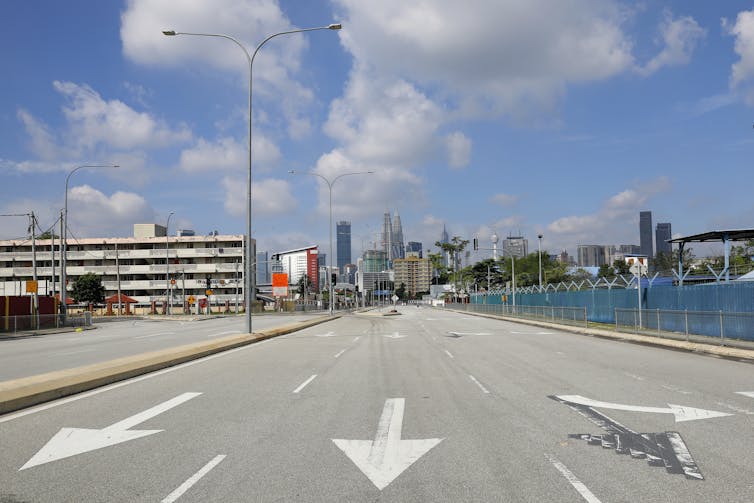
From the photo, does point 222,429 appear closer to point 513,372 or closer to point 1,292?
point 513,372

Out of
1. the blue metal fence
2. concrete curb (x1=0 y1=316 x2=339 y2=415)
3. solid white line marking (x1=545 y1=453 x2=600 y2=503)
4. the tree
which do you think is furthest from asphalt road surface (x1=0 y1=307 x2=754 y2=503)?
the tree

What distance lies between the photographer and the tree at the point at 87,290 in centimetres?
10538

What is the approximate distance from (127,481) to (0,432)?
3390mm

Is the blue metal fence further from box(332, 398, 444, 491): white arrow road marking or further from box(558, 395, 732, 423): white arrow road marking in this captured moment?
box(332, 398, 444, 491): white arrow road marking

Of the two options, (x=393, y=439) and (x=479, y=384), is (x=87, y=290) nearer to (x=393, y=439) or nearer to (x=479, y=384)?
(x=479, y=384)

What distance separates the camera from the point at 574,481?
235 inches

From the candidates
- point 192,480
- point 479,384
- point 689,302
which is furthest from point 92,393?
point 689,302

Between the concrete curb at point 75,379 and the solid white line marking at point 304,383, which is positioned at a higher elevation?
the concrete curb at point 75,379

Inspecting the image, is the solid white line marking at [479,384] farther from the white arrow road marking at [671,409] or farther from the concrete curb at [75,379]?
the concrete curb at [75,379]

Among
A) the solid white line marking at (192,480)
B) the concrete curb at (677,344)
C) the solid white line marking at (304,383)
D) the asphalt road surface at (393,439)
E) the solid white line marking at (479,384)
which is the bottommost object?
the concrete curb at (677,344)

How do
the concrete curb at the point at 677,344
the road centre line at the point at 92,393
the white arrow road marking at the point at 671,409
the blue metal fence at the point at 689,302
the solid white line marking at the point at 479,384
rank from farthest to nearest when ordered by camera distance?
the blue metal fence at the point at 689,302, the concrete curb at the point at 677,344, the solid white line marking at the point at 479,384, the road centre line at the point at 92,393, the white arrow road marking at the point at 671,409

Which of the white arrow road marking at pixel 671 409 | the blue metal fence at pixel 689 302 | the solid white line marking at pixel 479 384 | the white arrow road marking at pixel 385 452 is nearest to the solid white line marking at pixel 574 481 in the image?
the white arrow road marking at pixel 385 452

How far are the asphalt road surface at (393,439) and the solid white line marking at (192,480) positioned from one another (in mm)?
30

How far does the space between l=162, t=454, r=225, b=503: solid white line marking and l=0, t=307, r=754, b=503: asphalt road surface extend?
0.03 meters
